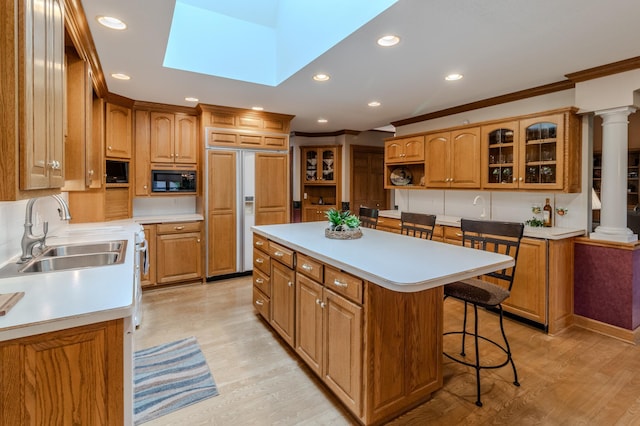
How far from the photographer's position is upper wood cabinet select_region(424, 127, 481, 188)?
12.5 feet

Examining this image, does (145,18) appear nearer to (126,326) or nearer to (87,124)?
(87,124)

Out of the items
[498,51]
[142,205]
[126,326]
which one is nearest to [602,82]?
[498,51]

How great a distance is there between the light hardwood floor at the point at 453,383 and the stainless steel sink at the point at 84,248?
877 millimetres

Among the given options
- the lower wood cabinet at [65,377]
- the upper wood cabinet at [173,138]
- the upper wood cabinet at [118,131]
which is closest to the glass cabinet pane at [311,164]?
the upper wood cabinet at [173,138]

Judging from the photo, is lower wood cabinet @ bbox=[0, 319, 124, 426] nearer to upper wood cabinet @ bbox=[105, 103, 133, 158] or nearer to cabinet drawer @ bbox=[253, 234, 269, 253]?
cabinet drawer @ bbox=[253, 234, 269, 253]

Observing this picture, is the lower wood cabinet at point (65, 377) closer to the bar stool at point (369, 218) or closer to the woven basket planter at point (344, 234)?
the woven basket planter at point (344, 234)

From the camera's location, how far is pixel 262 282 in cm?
309

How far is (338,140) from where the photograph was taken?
20.5 ft

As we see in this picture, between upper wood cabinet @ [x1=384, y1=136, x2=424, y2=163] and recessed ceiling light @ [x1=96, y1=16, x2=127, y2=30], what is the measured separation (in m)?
3.57

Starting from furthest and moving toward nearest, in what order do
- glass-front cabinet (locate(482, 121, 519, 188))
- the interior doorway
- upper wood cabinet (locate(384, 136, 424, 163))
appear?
the interior doorway
upper wood cabinet (locate(384, 136, 424, 163))
glass-front cabinet (locate(482, 121, 519, 188))

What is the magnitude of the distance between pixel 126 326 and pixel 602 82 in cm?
398

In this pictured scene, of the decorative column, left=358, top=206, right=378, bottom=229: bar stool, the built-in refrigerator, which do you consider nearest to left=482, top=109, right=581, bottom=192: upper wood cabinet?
the decorative column

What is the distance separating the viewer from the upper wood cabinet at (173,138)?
4.29m

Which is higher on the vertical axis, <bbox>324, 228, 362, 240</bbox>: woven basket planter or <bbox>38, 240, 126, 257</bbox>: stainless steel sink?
<bbox>324, 228, 362, 240</bbox>: woven basket planter
